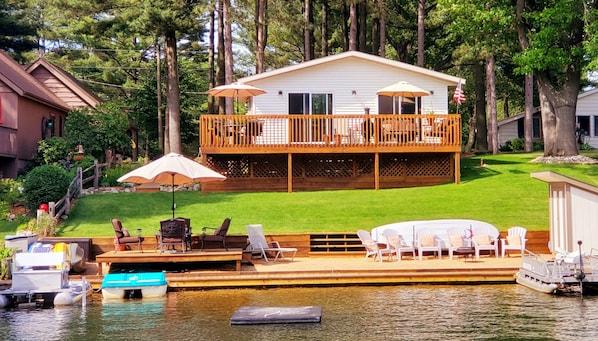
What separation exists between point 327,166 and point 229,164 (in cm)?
366

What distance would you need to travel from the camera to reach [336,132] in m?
26.3

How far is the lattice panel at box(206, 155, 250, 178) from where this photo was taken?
1079 inches

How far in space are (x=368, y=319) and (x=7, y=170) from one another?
22.2m

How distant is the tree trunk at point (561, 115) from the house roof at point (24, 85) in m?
21.0

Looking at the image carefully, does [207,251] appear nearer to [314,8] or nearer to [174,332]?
[174,332]

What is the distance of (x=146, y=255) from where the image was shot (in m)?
16.5

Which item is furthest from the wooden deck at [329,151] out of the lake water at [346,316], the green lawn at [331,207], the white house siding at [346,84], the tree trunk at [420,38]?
the lake water at [346,316]

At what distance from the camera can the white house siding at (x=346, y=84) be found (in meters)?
28.3

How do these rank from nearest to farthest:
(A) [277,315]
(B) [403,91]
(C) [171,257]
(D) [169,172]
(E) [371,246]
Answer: (A) [277,315] → (C) [171,257] → (D) [169,172] → (E) [371,246] → (B) [403,91]

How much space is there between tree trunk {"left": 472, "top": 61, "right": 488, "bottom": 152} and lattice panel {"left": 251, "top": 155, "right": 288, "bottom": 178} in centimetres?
1860

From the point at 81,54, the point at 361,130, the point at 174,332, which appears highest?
the point at 81,54

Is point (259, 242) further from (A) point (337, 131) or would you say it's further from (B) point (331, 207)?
(A) point (337, 131)

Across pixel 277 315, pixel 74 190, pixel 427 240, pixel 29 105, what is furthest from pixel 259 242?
pixel 29 105

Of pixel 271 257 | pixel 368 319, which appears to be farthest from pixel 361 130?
pixel 368 319
